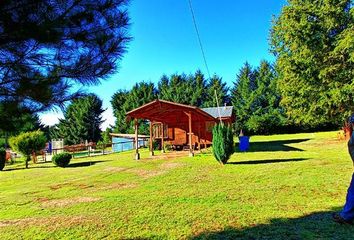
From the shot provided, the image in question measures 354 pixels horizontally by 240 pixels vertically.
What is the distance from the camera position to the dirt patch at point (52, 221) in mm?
6168

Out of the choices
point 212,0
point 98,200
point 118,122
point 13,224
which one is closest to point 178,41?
point 212,0

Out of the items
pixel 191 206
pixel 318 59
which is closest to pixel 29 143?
pixel 191 206

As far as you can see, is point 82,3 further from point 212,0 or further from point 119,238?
point 212,0

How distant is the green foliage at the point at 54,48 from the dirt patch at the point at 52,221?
11.2 feet

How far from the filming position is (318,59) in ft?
74.5

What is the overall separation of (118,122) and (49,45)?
4921cm

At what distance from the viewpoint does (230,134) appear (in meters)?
13.6

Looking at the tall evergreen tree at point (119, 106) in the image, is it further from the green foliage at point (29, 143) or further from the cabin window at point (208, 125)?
the green foliage at point (29, 143)

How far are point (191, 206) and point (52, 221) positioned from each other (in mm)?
2892

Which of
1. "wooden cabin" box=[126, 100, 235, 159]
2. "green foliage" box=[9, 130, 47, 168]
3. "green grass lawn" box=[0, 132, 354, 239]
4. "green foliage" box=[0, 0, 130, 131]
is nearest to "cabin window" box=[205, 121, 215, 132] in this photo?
"wooden cabin" box=[126, 100, 235, 159]

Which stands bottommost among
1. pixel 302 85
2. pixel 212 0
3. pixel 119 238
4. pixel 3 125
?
pixel 119 238

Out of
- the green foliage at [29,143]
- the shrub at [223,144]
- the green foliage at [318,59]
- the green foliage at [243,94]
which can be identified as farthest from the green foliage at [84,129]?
the shrub at [223,144]

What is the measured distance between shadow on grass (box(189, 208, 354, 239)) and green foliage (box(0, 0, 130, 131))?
10.0 feet

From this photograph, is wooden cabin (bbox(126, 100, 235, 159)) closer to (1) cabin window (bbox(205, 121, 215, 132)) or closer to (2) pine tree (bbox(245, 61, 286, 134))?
(1) cabin window (bbox(205, 121, 215, 132))
